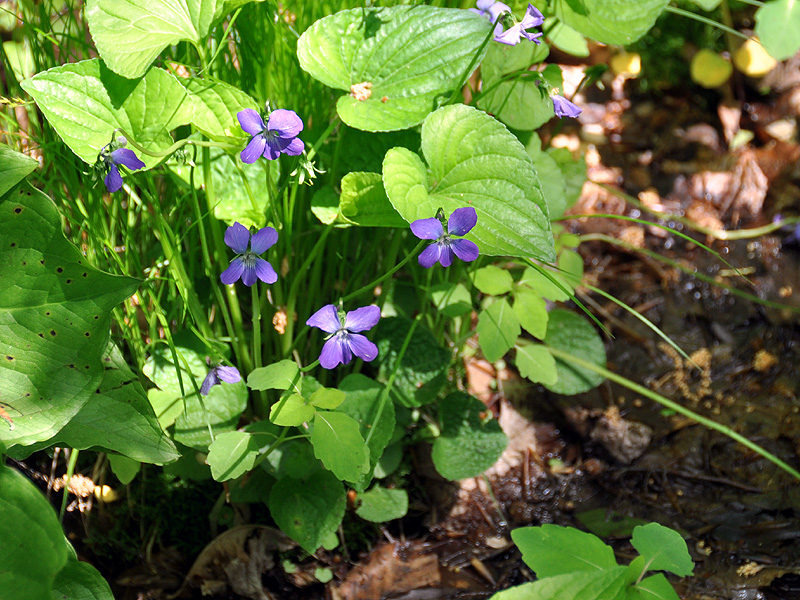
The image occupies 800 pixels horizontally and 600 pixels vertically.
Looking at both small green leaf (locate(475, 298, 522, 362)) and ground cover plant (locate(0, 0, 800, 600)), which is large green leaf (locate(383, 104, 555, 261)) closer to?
ground cover plant (locate(0, 0, 800, 600))

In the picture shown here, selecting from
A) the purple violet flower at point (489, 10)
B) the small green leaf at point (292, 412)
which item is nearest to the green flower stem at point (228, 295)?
the small green leaf at point (292, 412)

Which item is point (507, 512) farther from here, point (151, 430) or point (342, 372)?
point (151, 430)

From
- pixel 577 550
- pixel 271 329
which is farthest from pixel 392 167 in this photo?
pixel 577 550

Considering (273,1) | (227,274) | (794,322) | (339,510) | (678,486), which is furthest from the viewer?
(794,322)

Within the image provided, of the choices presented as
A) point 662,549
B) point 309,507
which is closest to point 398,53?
point 309,507

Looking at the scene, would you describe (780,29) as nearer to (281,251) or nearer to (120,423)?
(281,251)

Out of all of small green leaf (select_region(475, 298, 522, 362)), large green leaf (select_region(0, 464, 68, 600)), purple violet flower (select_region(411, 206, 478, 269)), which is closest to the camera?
large green leaf (select_region(0, 464, 68, 600))

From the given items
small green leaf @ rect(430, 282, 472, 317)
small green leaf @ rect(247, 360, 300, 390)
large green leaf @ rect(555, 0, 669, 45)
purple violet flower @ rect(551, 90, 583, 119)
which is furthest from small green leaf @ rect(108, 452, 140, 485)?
large green leaf @ rect(555, 0, 669, 45)
